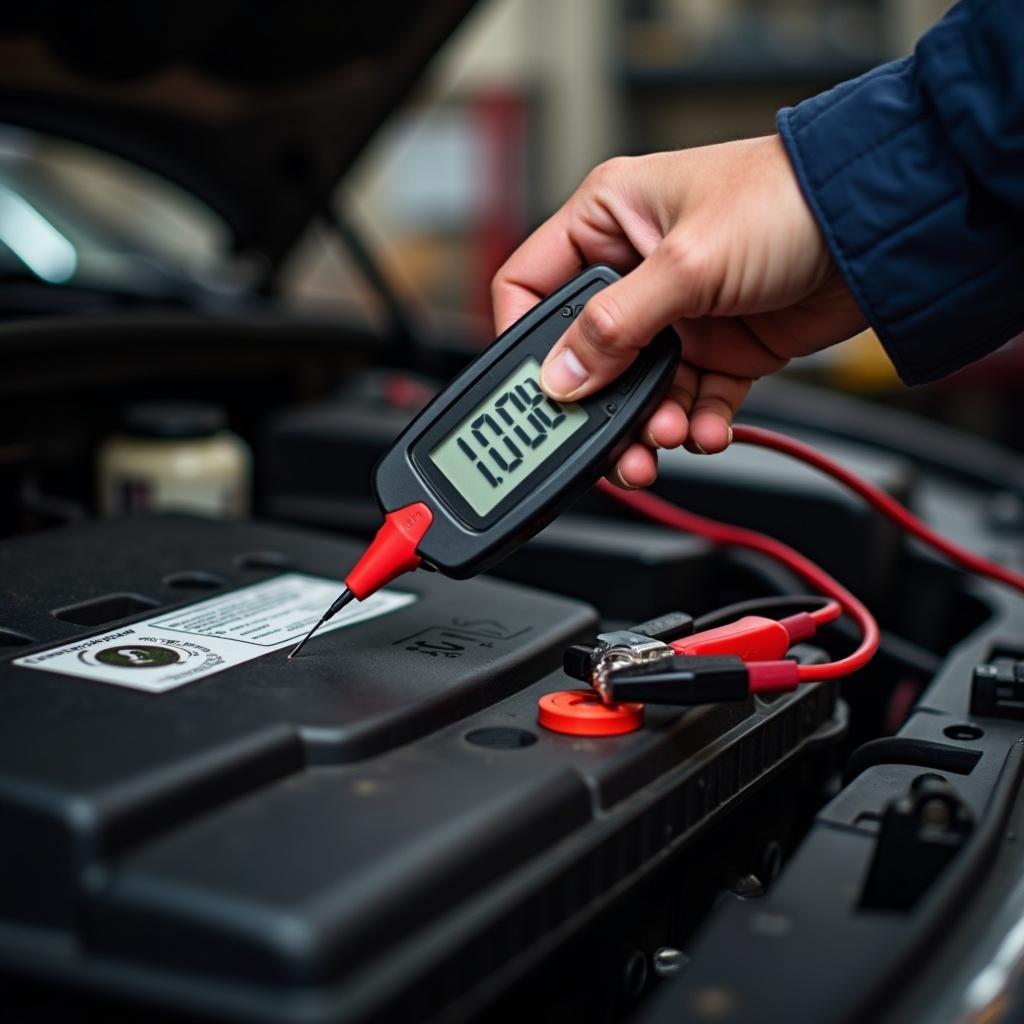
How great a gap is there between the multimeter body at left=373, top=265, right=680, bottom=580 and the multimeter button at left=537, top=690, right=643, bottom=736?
0.12 meters

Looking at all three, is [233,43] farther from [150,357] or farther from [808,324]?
[808,324]

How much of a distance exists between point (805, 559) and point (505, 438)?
12.4 inches

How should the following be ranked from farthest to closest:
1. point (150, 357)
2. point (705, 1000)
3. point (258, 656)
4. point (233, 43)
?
point (233, 43) < point (150, 357) < point (258, 656) < point (705, 1000)

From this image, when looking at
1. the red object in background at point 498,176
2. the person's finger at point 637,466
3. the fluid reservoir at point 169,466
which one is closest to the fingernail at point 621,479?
the person's finger at point 637,466

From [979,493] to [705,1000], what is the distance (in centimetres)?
100

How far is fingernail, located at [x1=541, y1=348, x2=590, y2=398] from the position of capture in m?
0.70

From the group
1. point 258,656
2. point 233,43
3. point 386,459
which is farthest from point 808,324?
point 233,43

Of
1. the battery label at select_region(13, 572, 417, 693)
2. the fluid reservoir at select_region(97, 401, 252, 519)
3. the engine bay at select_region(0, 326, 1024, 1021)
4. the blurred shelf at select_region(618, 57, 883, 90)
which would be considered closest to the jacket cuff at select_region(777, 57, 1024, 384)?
the engine bay at select_region(0, 326, 1024, 1021)

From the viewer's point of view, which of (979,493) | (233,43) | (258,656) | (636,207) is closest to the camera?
→ (258,656)

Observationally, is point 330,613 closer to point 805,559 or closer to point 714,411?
point 714,411

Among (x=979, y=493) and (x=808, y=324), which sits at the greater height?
(x=808, y=324)

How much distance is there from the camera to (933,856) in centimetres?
53

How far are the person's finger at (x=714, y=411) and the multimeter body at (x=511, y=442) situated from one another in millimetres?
74

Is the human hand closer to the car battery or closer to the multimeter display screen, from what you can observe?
the multimeter display screen
